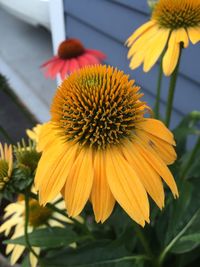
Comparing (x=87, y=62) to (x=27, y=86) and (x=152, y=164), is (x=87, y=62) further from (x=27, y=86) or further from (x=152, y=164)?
(x=27, y=86)

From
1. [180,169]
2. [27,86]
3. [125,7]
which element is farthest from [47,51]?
[180,169]

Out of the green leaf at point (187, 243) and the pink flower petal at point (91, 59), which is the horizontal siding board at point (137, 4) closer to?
the pink flower petal at point (91, 59)

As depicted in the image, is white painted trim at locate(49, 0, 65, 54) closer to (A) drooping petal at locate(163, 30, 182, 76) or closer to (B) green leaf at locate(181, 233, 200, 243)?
(A) drooping petal at locate(163, 30, 182, 76)

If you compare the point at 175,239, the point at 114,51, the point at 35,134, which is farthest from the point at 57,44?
the point at 175,239

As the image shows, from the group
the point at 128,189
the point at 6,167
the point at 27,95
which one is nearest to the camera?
the point at 128,189

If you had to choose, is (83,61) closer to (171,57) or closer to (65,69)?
(65,69)
